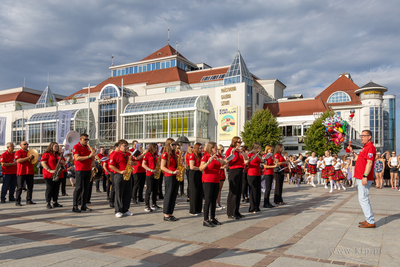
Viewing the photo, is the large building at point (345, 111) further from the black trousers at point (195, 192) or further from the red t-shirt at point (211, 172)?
the red t-shirt at point (211, 172)

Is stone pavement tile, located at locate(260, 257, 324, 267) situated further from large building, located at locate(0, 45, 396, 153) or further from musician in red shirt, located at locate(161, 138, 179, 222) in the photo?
large building, located at locate(0, 45, 396, 153)

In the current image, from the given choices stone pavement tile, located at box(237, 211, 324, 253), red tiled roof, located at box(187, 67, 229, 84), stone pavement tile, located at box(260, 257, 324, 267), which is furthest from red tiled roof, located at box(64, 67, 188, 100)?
stone pavement tile, located at box(260, 257, 324, 267)

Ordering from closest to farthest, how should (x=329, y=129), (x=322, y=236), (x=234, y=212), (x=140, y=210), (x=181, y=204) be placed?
(x=322, y=236) < (x=234, y=212) < (x=140, y=210) < (x=181, y=204) < (x=329, y=129)

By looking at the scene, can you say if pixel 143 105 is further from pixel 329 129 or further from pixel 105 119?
pixel 329 129

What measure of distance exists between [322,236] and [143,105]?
44.3 meters

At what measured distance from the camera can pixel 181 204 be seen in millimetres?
10258

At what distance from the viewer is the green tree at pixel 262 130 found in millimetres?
38250

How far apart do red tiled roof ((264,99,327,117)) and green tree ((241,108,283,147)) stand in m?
10.6

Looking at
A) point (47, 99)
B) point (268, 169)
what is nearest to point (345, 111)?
point (268, 169)

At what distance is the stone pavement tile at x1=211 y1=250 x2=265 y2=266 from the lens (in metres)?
4.40

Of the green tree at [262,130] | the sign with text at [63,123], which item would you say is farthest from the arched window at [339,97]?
the sign with text at [63,123]

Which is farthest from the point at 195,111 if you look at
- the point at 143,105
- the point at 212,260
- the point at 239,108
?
the point at 212,260

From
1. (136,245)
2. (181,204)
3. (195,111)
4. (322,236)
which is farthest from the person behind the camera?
(195,111)

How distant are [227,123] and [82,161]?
36057 millimetres
